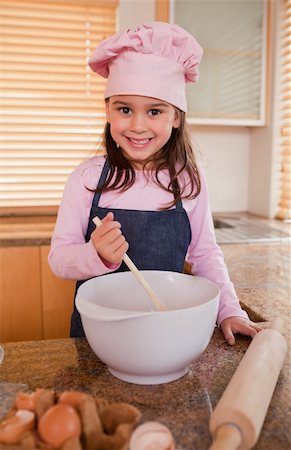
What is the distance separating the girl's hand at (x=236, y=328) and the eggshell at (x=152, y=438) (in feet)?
1.06

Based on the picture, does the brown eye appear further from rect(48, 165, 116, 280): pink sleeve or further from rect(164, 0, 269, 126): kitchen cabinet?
rect(164, 0, 269, 126): kitchen cabinet

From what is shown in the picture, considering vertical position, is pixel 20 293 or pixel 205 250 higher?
pixel 205 250

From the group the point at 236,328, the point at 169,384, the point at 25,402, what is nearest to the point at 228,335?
the point at 236,328

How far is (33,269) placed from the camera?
1751 millimetres

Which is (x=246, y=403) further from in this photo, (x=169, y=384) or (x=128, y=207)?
(x=128, y=207)

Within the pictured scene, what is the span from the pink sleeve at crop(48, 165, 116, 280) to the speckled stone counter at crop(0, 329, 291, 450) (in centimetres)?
14

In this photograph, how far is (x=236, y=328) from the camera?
0.85 metres

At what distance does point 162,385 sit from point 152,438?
150mm

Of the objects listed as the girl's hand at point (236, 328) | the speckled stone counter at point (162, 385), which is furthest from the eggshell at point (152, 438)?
the girl's hand at point (236, 328)

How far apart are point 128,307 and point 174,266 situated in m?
0.34

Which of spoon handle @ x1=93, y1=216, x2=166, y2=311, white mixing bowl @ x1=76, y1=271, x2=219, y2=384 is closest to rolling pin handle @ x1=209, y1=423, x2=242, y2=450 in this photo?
white mixing bowl @ x1=76, y1=271, x2=219, y2=384

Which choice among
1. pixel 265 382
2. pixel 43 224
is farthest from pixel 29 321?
pixel 265 382

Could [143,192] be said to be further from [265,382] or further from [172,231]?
[265,382]

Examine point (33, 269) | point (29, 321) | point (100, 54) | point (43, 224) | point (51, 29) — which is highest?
point (51, 29)
